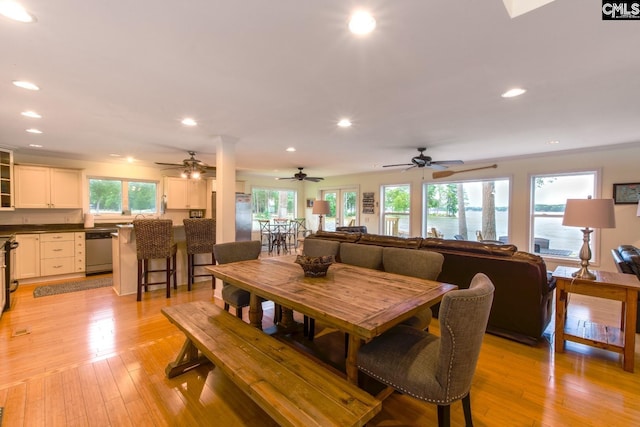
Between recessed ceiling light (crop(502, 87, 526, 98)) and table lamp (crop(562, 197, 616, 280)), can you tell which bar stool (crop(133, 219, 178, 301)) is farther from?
A: table lamp (crop(562, 197, 616, 280))

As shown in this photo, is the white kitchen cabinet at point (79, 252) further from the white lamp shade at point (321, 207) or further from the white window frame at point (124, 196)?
the white lamp shade at point (321, 207)

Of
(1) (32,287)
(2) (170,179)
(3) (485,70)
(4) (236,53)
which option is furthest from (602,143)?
(1) (32,287)

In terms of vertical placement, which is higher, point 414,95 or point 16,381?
point 414,95

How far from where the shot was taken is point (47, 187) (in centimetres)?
507

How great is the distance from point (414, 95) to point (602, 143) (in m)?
3.96

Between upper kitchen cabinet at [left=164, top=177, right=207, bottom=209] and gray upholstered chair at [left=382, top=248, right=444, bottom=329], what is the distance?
557 centimetres

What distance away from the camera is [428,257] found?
248cm

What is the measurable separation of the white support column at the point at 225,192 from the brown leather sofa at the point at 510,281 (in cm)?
280

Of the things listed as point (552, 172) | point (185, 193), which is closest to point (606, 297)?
point (552, 172)

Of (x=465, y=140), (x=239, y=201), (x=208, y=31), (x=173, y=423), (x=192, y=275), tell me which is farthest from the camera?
(x=239, y=201)

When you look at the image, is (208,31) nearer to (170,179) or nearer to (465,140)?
(465,140)

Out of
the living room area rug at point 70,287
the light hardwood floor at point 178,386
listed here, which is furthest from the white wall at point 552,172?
the living room area rug at point 70,287

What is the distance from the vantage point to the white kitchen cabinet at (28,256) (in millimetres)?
4547

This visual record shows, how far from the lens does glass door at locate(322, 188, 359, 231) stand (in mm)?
8523
